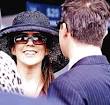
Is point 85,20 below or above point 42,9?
above

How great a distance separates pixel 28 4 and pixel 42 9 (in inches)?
6.9

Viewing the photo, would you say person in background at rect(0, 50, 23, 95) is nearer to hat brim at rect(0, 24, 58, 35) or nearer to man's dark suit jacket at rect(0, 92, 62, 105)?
man's dark suit jacket at rect(0, 92, 62, 105)

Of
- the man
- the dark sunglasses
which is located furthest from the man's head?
the dark sunglasses

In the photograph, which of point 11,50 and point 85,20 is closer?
point 85,20

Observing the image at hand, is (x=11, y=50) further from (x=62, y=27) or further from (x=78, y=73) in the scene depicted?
→ (x=78, y=73)

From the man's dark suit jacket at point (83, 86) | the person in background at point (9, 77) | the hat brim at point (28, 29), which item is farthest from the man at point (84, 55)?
the hat brim at point (28, 29)

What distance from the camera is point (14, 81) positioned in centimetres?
95

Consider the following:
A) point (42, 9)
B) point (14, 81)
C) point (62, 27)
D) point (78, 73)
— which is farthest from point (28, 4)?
point (14, 81)

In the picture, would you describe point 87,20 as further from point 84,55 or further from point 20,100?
point 20,100

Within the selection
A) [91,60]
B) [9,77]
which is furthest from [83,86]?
[9,77]

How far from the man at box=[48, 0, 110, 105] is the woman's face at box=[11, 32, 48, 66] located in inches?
25.1

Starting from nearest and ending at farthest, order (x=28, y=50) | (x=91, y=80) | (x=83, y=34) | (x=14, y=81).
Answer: (x=14, y=81) < (x=91, y=80) < (x=83, y=34) < (x=28, y=50)

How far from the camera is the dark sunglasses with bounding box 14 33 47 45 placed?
98.6 inches

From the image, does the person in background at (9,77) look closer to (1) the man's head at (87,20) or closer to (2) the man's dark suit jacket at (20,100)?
(2) the man's dark suit jacket at (20,100)
